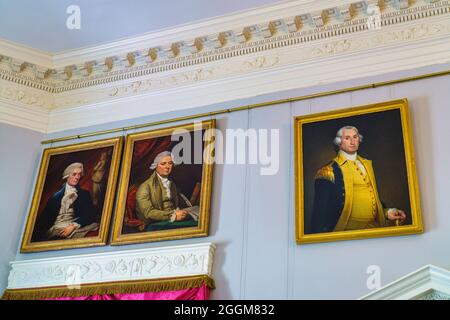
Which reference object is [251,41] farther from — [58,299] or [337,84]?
[58,299]

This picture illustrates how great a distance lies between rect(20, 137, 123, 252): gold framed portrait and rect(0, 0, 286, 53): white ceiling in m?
1.57

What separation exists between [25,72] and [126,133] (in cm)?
A: 198

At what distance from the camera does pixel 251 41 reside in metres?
8.12

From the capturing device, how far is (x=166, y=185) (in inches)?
298

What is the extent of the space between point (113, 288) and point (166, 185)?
4.66ft

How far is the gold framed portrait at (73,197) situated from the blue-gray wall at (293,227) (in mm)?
181

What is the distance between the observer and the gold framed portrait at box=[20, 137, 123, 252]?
300 inches

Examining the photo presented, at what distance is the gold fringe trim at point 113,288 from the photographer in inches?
261

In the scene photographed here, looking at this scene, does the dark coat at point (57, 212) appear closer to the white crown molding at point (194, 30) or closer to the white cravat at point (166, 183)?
the white cravat at point (166, 183)

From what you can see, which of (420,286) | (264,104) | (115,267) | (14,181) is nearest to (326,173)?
(264,104)

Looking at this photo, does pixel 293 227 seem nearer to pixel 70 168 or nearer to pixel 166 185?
pixel 166 185

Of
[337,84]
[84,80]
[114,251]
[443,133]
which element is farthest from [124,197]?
[443,133]

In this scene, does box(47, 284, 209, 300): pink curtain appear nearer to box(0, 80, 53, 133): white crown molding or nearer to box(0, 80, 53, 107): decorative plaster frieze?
box(0, 80, 53, 133): white crown molding

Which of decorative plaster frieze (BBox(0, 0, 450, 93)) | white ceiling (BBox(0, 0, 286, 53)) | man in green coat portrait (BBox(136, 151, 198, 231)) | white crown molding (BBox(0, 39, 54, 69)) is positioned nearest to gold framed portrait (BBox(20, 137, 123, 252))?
man in green coat portrait (BBox(136, 151, 198, 231))
